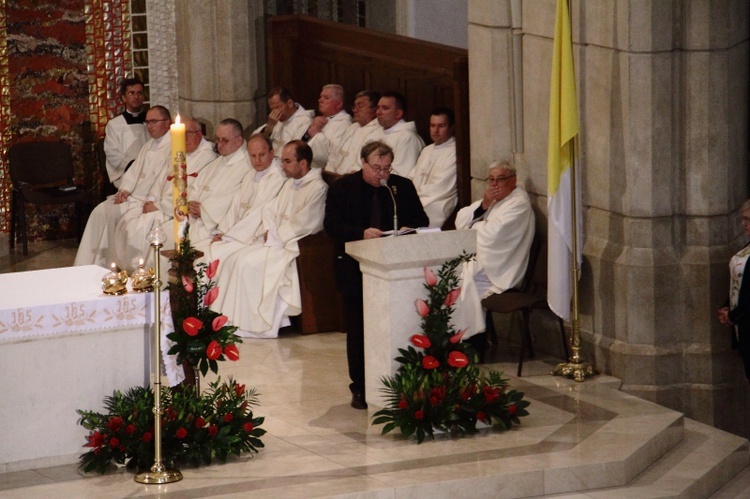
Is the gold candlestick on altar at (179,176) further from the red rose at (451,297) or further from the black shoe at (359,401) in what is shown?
the black shoe at (359,401)

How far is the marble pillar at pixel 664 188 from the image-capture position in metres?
8.42

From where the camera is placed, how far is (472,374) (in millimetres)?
7543

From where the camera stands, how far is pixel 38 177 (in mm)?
12617

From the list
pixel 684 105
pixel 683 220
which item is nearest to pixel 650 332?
pixel 683 220

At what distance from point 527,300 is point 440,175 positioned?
1493 millimetres

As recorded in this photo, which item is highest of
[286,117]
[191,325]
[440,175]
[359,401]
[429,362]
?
[286,117]

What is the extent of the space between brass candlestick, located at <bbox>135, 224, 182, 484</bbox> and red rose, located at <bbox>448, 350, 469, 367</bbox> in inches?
58.0

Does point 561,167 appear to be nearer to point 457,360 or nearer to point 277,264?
point 457,360

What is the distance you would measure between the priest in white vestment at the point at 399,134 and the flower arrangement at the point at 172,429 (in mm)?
3518

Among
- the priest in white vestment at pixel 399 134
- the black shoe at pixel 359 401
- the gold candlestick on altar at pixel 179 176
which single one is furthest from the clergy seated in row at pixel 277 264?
the gold candlestick on altar at pixel 179 176

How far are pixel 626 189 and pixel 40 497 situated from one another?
3.74 m

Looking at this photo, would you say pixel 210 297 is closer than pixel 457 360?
Yes

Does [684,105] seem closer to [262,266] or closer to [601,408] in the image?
[601,408]

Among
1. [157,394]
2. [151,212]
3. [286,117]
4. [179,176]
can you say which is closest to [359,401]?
[157,394]
